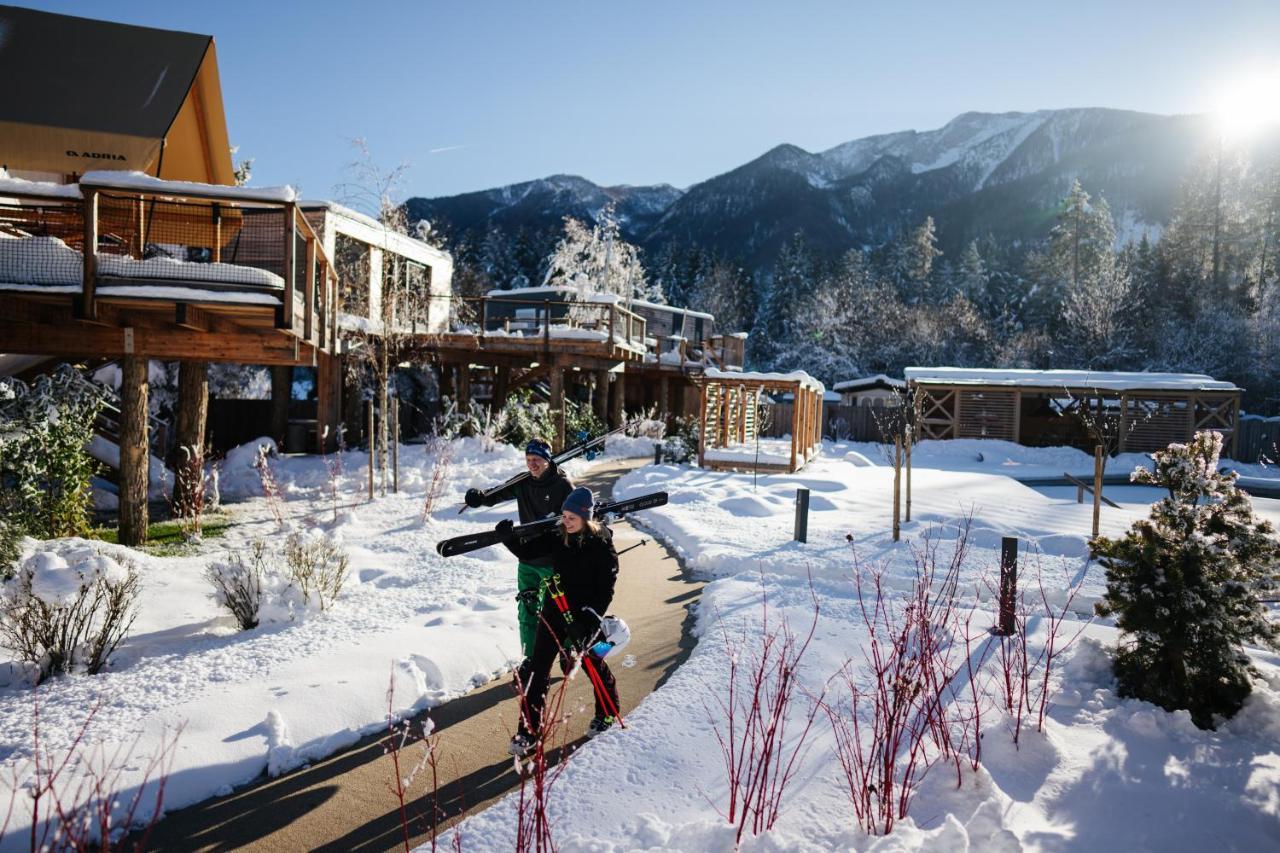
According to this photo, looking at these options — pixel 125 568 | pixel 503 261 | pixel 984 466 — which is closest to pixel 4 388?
Result: pixel 125 568

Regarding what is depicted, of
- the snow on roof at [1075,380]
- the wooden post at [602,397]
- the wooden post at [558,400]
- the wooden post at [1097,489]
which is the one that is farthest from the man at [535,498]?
the snow on roof at [1075,380]

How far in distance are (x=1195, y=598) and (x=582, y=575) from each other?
3706mm

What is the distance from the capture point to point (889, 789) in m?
2.94

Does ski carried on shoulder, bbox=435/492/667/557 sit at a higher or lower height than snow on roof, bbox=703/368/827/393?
lower

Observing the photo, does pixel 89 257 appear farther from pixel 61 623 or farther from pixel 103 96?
pixel 103 96

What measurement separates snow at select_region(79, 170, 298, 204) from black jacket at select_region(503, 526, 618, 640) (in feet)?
18.2

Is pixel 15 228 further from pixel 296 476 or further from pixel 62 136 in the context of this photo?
pixel 296 476

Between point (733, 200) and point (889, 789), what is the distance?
144072mm

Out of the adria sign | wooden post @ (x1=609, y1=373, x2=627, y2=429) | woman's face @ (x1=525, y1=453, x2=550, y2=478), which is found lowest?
woman's face @ (x1=525, y1=453, x2=550, y2=478)

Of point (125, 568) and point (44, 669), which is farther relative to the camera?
point (125, 568)

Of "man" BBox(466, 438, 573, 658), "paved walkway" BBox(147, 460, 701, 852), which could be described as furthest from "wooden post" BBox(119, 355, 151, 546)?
"paved walkway" BBox(147, 460, 701, 852)

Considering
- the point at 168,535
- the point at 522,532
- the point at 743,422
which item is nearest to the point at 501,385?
the point at 743,422

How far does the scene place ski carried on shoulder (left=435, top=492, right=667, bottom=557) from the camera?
143 inches

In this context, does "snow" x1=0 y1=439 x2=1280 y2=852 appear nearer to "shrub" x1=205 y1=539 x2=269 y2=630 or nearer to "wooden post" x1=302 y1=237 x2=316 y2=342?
"shrub" x1=205 y1=539 x2=269 y2=630
